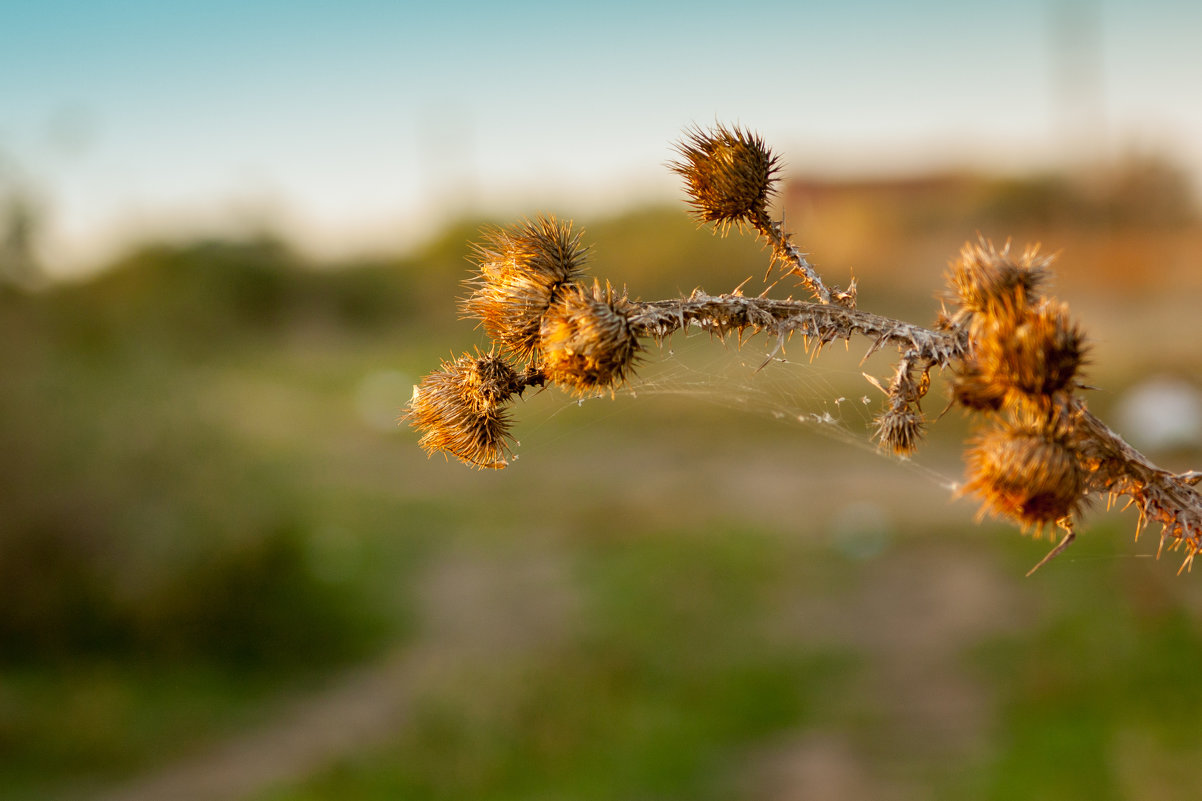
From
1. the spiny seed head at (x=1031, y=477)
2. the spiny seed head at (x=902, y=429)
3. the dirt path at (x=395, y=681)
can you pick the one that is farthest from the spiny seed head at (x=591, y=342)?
the dirt path at (x=395, y=681)

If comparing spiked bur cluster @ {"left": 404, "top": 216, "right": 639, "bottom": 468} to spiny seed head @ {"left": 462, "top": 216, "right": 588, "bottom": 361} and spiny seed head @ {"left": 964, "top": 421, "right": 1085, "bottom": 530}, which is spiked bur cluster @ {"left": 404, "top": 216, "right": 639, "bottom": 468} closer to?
spiny seed head @ {"left": 462, "top": 216, "right": 588, "bottom": 361}

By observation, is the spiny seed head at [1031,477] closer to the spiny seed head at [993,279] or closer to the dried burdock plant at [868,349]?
the dried burdock plant at [868,349]

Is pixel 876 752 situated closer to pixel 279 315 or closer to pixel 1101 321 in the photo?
pixel 1101 321

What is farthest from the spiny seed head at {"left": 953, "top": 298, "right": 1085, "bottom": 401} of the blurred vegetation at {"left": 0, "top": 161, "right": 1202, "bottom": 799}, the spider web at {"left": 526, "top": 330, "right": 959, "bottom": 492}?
the blurred vegetation at {"left": 0, "top": 161, "right": 1202, "bottom": 799}

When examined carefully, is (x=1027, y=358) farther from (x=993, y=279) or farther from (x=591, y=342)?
(x=591, y=342)

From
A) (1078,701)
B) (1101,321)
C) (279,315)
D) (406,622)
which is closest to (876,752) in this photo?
(1078,701)

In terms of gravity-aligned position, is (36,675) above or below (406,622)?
below

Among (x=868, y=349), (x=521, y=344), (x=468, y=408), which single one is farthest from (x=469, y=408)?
(x=868, y=349)
